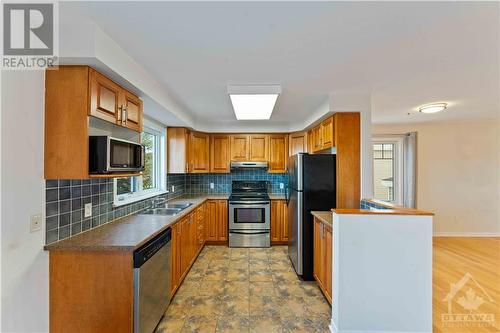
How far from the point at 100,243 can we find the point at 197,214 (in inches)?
80.1

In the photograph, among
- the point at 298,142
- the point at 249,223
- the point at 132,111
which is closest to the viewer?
the point at 132,111

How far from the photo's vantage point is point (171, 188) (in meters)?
4.24

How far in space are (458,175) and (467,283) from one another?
2.88m

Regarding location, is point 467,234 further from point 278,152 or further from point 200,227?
point 200,227

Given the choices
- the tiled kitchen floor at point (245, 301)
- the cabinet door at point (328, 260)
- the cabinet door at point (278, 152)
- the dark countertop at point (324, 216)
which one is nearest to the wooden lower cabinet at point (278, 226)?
the tiled kitchen floor at point (245, 301)

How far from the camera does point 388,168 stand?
538cm

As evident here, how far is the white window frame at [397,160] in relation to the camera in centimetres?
520

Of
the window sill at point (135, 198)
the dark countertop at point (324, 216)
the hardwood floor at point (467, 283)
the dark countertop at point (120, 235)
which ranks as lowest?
the hardwood floor at point (467, 283)

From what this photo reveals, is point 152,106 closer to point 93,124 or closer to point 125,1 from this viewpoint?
point 93,124

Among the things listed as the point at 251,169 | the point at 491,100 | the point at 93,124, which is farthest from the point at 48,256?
the point at 491,100

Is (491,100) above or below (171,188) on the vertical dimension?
above

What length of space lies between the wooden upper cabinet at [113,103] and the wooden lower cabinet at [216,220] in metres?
2.45

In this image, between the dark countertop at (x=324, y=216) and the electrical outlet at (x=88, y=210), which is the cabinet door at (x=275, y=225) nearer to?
the dark countertop at (x=324, y=216)

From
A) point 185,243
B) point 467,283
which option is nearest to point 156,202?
point 185,243
